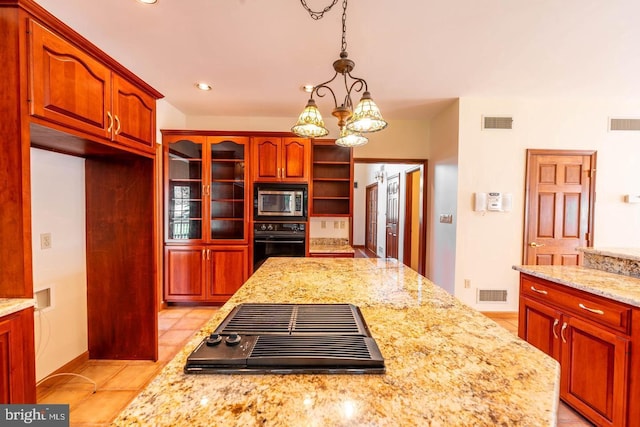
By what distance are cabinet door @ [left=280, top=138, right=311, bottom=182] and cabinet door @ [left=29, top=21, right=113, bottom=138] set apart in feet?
6.49

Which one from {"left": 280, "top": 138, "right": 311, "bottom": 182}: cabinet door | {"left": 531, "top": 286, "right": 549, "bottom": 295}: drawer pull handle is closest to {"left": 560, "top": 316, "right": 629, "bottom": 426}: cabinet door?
{"left": 531, "top": 286, "right": 549, "bottom": 295}: drawer pull handle

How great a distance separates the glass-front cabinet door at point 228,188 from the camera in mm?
3596

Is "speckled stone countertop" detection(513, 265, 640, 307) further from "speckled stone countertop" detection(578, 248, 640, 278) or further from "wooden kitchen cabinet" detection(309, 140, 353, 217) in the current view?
"wooden kitchen cabinet" detection(309, 140, 353, 217)

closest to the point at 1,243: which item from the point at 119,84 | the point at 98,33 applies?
the point at 119,84

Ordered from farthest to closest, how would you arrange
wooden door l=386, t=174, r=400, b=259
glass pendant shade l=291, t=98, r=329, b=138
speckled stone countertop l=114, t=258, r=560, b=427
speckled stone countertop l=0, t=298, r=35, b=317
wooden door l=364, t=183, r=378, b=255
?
wooden door l=364, t=183, r=378, b=255 < wooden door l=386, t=174, r=400, b=259 < glass pendant shade l=291, t=98, r=329, b=138 < speckled stone countertop l=0, t=298, r=35, b=317 < speckled stone countertop l=114, t=258, r=560, b=427

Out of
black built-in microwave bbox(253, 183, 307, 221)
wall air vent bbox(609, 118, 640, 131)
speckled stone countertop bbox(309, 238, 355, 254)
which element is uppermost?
wall air vent bbox(609, 118, 640, 131)

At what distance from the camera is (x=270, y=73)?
109 inches

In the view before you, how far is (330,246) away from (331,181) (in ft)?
3.01

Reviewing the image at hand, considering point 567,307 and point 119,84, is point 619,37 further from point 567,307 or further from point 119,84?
point 119,84

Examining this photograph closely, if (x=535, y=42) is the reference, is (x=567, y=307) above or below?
below

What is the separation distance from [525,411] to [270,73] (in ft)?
9.68

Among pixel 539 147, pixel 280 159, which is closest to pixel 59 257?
pixel 280 159

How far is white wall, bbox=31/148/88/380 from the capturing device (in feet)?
6.55

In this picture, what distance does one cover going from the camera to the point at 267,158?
11.8 ft
